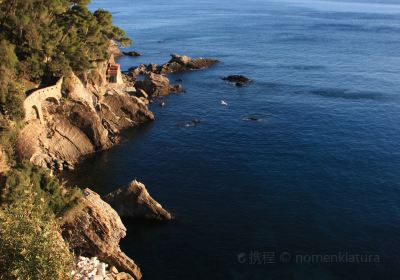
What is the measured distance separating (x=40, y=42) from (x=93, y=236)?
143 ft

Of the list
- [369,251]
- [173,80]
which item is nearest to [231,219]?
[369,251]

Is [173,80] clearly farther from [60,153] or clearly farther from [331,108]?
[60,153]

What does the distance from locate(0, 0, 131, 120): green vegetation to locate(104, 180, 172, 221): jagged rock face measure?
849 inches

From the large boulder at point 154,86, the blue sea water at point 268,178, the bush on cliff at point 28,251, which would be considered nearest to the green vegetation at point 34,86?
the bush on cliff at point 28,251

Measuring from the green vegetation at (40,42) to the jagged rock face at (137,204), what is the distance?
21.6 metres

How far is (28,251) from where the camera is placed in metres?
31.7

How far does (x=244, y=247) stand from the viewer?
56.5 metres

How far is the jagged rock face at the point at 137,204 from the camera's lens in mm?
61562

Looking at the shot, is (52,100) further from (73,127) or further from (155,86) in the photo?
(155,86)

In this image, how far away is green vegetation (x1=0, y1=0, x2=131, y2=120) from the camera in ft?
221

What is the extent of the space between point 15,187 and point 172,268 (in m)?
20.5

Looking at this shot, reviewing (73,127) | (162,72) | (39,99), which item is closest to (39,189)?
(39,99)

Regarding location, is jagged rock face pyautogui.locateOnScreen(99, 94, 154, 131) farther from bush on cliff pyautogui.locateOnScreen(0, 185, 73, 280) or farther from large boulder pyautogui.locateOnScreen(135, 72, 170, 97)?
bush on cliff pyautogui.locateOnScreen(0, 185, 73, 280)

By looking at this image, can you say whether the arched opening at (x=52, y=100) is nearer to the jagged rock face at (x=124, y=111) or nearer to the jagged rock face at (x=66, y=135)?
the jagged rock face at (x=66, y=135)
